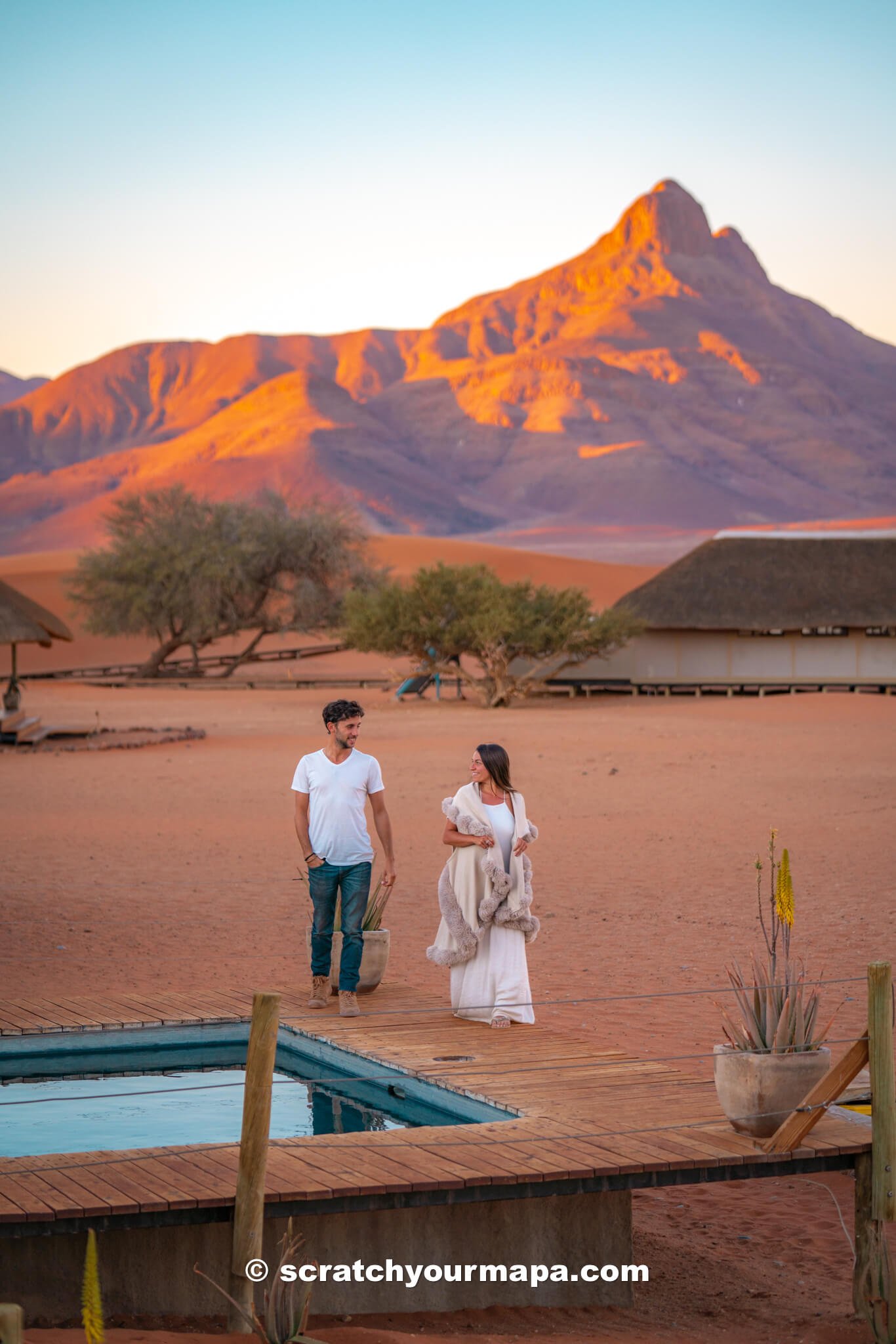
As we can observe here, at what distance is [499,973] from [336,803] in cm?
123

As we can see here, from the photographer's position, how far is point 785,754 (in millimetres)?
25938

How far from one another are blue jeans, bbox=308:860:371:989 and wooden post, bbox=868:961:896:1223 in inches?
119

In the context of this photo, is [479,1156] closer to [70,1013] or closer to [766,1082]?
[766,1082]

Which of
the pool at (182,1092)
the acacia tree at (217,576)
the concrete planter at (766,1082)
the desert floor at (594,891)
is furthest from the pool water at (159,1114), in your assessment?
the acacia tree at (217,576)

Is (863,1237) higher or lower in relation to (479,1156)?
lower

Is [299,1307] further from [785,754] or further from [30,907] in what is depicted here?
[785,754]

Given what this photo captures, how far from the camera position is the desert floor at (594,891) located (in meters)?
6.27

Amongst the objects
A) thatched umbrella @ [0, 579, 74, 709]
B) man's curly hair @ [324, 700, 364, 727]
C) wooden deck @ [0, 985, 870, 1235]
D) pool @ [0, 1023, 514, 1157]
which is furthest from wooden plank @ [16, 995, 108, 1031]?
thatched umbrella @ [0, 579, 74, 709]

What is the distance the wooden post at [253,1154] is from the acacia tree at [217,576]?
50065 mm

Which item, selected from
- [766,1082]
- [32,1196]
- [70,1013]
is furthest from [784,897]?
[70,1013]

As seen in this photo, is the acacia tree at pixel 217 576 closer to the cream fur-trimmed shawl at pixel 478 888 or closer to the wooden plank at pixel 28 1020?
the wooden plank at pixel 28 1020

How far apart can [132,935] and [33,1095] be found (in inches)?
179

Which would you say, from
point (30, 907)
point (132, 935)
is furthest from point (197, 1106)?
point (30, 907)

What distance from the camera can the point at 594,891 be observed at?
1438cm
